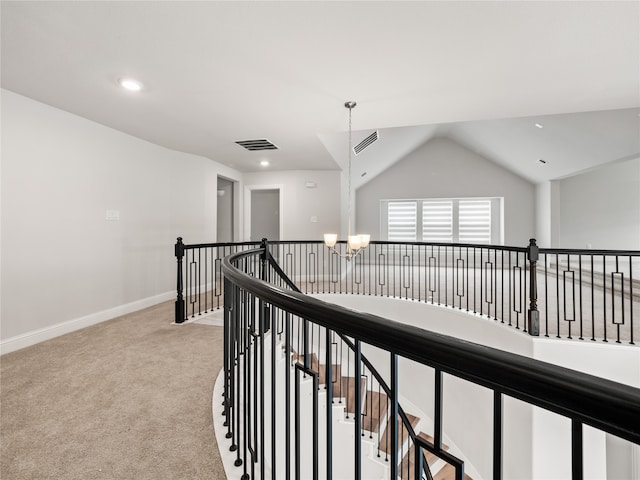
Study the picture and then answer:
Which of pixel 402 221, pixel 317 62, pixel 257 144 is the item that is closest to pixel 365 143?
pixel 257 144

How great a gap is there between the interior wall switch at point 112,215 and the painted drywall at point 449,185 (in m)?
6.31

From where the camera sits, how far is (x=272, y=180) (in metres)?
7.04

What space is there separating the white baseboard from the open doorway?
2.66 metres

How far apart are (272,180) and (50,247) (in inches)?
172

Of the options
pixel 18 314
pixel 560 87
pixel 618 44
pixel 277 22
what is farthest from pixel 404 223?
pixel 18 314

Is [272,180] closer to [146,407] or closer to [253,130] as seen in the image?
[253,130]

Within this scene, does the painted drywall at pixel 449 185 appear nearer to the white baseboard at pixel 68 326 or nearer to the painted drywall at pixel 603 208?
the painted drywall at pixel 603 208

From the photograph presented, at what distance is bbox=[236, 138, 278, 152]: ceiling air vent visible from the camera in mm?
4762

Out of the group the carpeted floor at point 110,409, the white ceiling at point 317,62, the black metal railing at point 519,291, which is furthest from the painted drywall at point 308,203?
the carpeted floor at point 110,409

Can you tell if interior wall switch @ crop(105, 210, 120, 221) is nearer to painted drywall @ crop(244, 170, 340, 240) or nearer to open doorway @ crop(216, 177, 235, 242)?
open doorway @ crop(216, 177, 235, 242)

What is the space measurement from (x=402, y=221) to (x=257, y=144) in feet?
17.8

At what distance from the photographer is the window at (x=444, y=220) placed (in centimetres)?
860

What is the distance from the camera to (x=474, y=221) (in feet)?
28.4

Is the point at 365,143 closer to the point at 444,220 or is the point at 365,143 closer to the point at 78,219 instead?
the point at 444,220
